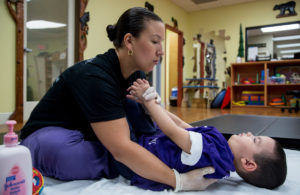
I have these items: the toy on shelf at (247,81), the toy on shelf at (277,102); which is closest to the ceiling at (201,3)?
the toy on shelf at (247,81)

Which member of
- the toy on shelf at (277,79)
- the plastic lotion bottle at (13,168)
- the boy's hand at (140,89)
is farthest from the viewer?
the toy on shelf at (277,79)

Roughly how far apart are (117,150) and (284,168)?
27.0 inches

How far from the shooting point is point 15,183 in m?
0.72

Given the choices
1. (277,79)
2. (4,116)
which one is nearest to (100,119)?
(4,116)

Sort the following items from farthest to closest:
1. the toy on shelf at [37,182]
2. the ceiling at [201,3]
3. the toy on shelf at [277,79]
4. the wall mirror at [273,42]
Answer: the ceiling at [201,3] → the wall mirror at [273,42] → the toy on shelf at [277,79] → the toy on shelf at [37,182]

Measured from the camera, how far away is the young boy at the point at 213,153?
3.22 feet

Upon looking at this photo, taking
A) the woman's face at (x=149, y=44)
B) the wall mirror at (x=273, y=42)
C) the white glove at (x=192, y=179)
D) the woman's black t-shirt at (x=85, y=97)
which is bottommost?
the white glove at (x=192, y=179)

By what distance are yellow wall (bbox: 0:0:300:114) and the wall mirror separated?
16 cm

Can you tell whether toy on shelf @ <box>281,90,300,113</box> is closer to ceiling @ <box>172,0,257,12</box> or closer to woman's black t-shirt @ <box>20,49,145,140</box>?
ceiling @ <box>172,0,257,12</box>

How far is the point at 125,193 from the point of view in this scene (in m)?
0.98

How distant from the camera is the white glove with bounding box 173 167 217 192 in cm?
100

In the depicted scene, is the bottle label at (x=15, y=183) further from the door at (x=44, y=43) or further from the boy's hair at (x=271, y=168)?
the door at (x=44, y=43)

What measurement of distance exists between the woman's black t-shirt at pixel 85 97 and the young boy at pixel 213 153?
0.14 metres

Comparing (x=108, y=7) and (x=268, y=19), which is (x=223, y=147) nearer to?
(x=108, y=7)
